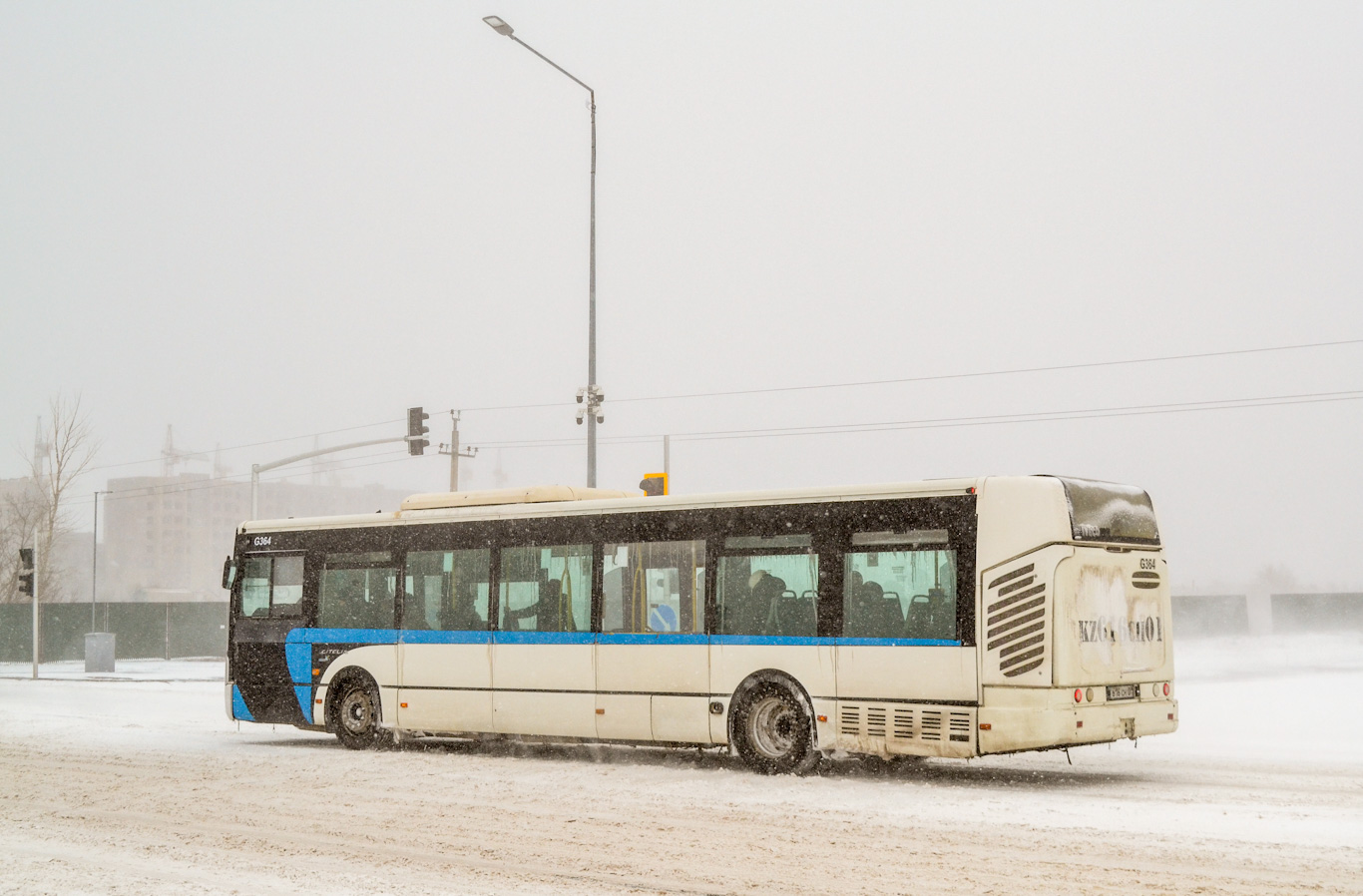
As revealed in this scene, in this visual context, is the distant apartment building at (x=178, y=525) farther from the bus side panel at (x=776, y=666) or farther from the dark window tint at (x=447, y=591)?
the bus side panel at (x=776, y=666)

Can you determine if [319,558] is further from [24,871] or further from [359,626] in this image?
[24,871]

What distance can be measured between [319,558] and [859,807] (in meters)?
9.38

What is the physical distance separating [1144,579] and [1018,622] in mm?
1683

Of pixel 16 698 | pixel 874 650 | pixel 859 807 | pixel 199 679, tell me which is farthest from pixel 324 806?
pixel 199 679

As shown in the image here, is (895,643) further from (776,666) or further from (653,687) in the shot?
(653,687)

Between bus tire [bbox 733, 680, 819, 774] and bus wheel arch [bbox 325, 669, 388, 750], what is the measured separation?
526cm

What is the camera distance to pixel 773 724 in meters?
14.3

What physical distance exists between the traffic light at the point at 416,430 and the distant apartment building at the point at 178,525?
137 metres

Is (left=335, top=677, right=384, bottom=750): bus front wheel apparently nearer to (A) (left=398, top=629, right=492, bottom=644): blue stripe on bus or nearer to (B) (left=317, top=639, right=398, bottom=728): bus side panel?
(B) (left=317, top=639, right=398, bottom=728): bus side panel

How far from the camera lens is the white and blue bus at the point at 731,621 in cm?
1286

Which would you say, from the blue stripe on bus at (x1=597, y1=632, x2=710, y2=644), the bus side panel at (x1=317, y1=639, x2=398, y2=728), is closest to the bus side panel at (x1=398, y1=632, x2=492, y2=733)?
the bus side panel at (x1=317, y1=639, x2=398, y2=728)

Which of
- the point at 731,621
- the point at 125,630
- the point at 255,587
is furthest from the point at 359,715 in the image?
the point at 125,630

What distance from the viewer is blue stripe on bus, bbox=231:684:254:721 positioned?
61.5 ft

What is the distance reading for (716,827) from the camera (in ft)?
33.9
